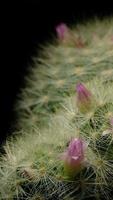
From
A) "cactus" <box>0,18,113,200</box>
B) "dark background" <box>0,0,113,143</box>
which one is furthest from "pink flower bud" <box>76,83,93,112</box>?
"dark background" <box>0,0,113,143</box>

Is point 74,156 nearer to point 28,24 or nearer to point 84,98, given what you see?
point 84,98

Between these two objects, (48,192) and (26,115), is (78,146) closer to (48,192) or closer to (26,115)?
(48,192)

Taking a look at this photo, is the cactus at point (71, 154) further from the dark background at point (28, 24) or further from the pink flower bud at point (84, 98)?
the dark background at point (28, 24)

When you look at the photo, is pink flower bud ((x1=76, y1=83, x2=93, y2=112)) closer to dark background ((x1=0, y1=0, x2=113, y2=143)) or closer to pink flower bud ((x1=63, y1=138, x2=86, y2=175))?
pink flower bud ((x1=63, y1=138, x2=86, y2=175))

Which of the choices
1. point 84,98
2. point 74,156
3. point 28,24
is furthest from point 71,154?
point 28,24

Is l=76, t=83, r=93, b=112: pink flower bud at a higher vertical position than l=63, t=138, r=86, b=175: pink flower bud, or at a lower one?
higher

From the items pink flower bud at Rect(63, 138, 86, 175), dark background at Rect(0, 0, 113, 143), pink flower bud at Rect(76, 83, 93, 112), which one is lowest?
pink flower bud at Rect(63, 138, 86, 175)
